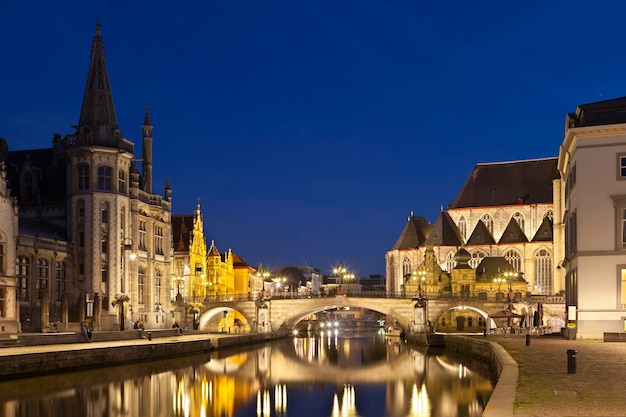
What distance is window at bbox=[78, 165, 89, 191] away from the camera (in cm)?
6581

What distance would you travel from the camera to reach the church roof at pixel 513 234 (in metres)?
112

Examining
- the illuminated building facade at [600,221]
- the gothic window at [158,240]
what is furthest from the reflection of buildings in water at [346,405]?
the gothic window at [158,240]

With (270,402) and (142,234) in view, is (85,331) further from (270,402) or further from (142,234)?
(142,234)

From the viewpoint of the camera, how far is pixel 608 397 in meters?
19.3

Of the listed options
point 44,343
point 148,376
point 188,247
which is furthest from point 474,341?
point 188,247

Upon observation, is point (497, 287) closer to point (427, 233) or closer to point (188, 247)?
point (427, 233)

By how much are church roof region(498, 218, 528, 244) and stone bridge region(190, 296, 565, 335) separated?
2921 centimetres

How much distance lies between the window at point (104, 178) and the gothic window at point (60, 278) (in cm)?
668

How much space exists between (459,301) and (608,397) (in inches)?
2452

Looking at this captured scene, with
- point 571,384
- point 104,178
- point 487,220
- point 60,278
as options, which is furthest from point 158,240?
point 571,384

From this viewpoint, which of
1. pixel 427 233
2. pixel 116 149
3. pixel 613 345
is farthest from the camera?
pixel 427 233

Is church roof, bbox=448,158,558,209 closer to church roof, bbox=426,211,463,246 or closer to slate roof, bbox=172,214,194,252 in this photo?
church roof, bbox=426,211,463,246

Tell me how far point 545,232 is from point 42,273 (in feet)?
231

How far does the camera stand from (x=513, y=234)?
112812 millimetres
